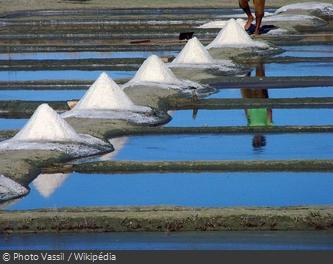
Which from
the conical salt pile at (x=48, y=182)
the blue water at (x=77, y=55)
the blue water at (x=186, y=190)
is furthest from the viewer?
A: the blue water at (x=77, y=55)

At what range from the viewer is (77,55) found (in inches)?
666

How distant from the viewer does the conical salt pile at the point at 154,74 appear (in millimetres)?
11805

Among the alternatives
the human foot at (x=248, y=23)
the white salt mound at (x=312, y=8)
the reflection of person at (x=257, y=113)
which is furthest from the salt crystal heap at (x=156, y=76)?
the white salt mound at (x=312, y=8)

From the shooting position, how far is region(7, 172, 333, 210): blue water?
21.4 feet

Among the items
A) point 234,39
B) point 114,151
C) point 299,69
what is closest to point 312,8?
point 234,39

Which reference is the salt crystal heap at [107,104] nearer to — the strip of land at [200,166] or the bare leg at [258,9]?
the strip of land at [200,166]

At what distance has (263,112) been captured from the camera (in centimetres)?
1027

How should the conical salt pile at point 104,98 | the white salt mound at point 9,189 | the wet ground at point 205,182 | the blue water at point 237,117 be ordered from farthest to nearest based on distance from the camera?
1. the conical salt pile at point 104,98
2. the blue water at point 237,117
3. the white salt mound at point 9,189
4. the wet ground at point 205,182

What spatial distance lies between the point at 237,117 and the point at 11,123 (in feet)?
6.33

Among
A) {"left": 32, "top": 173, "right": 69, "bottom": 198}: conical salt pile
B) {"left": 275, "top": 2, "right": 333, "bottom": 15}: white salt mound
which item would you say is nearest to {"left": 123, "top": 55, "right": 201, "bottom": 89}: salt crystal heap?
{"left": 32, "top": 173, "right": 69, "bottom": 198}: conical salt pile

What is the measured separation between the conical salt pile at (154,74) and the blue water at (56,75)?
1.71 m

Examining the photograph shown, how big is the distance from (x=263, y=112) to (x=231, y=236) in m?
4.60

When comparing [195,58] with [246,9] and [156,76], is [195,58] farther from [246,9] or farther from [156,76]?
[246,9]
